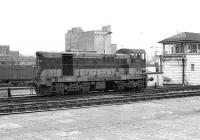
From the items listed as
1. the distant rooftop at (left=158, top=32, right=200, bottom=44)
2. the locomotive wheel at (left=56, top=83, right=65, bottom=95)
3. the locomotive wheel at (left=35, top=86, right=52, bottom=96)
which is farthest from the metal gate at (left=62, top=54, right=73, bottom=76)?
the distant rooftop at (left=158, top=32, right=200, bottom=44)

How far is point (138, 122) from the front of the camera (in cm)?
1270

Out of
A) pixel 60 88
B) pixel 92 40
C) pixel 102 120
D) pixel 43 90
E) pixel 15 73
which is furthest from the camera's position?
pixel 92 40

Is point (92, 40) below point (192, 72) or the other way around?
the other way around

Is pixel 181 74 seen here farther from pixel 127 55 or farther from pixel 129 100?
pixel 129 100

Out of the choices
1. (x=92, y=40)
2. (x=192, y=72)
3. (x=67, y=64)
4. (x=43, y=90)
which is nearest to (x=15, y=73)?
(x=67, y=64)

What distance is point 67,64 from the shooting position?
2148cm

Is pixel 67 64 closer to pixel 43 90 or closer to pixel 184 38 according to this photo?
pixel 43 90

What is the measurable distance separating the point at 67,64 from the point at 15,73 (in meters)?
17.0

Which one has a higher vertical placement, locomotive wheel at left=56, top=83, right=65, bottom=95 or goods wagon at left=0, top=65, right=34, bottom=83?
goods wagon at left=0, top=65, right=34, bottom=83

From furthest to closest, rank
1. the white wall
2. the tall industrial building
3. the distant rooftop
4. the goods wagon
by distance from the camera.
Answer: the tall industrial building < the distant rooftop < the goods wagon < the white wall

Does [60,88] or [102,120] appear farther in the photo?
[60,88]

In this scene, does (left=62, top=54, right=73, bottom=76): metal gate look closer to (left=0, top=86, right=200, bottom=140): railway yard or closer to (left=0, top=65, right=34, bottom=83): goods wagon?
(left=0, top=86, right=200, bottom=140): railway yard

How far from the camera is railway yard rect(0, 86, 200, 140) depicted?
10438mm

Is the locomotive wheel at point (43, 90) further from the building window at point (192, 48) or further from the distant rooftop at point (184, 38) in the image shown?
the building window at point (192, 48)
